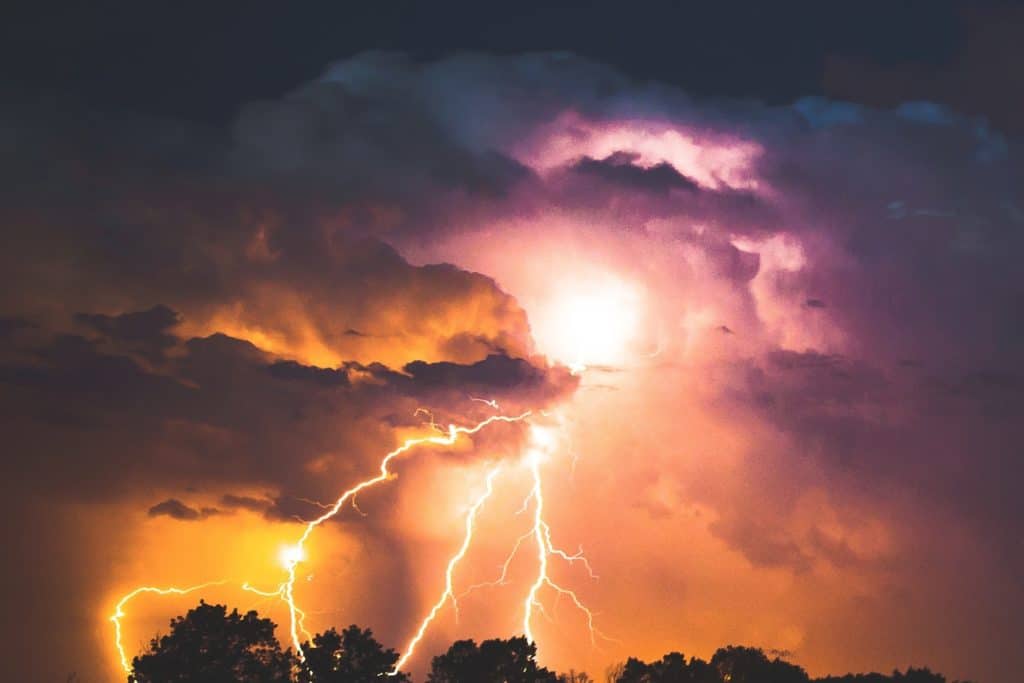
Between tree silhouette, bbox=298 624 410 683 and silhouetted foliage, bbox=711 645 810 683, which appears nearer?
tree silhouette, bbox=298 624 410 683

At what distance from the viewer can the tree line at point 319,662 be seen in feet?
104

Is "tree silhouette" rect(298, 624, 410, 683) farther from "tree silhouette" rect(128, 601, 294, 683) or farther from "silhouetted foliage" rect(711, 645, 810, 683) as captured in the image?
"silhouetted foliage" rect(711, 645, 810, 683)

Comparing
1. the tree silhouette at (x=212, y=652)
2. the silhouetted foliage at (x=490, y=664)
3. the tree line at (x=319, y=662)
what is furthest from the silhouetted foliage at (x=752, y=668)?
the tree silhouette at (x=212, y=652)

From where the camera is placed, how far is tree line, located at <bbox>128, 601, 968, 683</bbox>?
31781 millimetres

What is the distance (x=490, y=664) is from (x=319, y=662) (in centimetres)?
668

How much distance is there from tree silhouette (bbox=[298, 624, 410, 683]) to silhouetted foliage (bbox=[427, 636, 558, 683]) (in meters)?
3.48

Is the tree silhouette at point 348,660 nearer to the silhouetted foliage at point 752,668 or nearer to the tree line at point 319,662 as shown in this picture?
the tree line at point 319,662

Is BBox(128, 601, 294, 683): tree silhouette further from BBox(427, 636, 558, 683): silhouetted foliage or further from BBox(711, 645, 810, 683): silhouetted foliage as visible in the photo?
BBox(711, 645, 810, 683): silhouetted foliage

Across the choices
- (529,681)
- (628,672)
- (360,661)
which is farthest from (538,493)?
(360,661)

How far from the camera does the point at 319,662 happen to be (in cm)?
3509

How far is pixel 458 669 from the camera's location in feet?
127

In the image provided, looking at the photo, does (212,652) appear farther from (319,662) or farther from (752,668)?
(752,668)

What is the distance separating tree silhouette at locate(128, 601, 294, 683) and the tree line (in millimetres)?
29

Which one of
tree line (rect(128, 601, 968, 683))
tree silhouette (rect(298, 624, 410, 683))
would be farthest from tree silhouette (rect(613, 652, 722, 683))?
tree silhouette (rect(298, 624, 410, 683))
